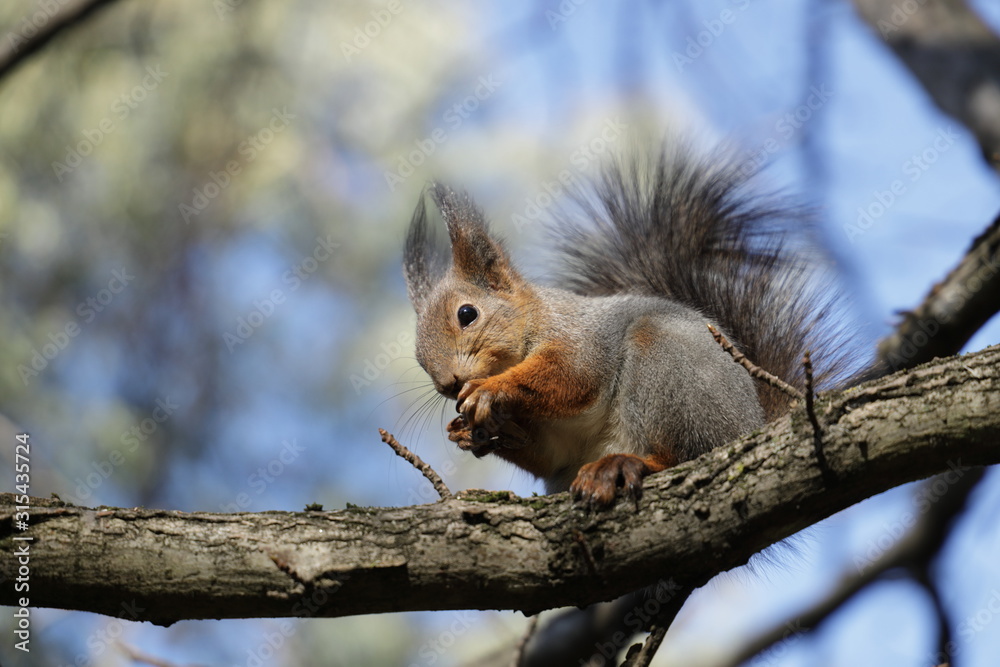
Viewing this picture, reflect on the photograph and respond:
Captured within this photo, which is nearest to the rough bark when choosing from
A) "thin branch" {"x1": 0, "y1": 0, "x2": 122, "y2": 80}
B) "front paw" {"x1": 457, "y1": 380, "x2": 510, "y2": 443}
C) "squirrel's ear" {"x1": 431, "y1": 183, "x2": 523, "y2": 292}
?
"front paw" {"x1": 457, "y1": 380, "x2": 510, "y2": 443}

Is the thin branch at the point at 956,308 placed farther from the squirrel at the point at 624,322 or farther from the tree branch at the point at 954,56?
the tree branch at the point at 954,56

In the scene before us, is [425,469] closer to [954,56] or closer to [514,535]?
[514,535]

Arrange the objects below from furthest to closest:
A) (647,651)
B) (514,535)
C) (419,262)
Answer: (419,262)
(514,535)
(647,651)

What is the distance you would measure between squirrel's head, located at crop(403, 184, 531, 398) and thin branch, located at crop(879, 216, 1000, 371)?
4.19ft

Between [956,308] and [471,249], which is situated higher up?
[471,249]

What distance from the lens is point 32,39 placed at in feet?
10.1

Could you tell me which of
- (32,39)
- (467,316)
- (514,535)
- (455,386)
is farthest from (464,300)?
(32,39)

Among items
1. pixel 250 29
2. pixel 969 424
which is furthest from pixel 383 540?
pixel 250 29

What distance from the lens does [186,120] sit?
5.20m

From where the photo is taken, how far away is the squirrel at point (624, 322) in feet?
8.44

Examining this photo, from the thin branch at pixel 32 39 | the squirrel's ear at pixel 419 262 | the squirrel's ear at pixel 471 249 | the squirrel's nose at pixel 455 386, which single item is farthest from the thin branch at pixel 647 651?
the thin branch at pixel 32 39

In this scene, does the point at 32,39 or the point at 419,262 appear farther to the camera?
the point at 419,262

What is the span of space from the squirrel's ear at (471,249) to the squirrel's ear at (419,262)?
0.18 meters

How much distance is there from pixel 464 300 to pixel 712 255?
943 mm
